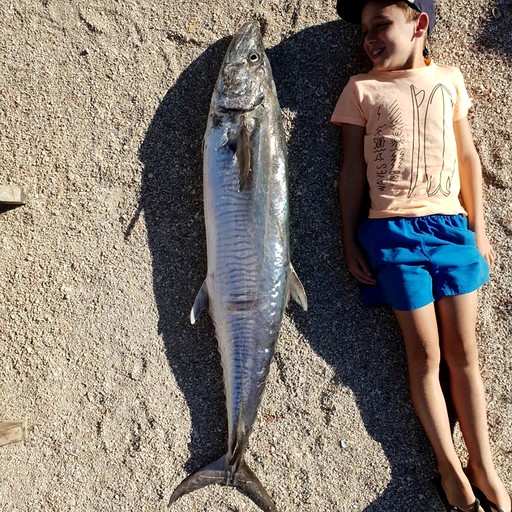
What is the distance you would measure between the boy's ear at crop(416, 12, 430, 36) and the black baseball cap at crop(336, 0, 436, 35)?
0.06ft

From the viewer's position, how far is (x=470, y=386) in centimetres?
231

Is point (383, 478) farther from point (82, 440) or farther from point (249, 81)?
point (249, 81)

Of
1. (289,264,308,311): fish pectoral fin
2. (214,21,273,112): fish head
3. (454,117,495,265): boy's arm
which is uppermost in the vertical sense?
(214,21,273,112): fish head

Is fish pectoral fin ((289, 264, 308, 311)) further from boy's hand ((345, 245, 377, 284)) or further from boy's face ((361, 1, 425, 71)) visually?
boy's face ((361, 1, 425, 71))

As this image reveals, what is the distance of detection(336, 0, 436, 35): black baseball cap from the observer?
2266mm

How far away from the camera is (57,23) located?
243cm

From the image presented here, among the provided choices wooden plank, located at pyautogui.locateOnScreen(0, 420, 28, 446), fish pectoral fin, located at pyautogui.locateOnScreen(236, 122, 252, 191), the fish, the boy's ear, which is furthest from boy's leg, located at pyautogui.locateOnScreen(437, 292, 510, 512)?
wooden plank, located at pyautogui.locateOnScreen(0, 420, 28, 446)

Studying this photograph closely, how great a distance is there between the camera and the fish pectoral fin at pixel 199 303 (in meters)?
2.27

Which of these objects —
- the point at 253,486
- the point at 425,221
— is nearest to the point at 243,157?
the point at 425,221

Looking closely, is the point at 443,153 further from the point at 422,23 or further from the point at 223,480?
the point at 223,480

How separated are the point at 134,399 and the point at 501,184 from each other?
1947mm

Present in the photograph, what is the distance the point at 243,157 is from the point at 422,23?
3.22ft

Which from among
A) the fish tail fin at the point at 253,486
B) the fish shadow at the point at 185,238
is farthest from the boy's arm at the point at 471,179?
the fish tail fin at the point at 253,486

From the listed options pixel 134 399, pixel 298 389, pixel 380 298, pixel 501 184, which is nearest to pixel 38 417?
pixel 134 399
